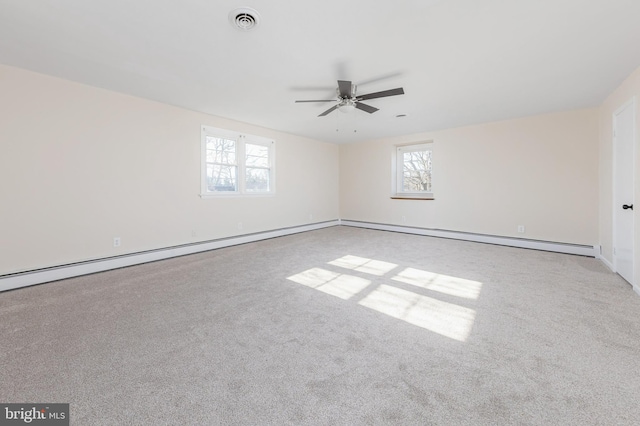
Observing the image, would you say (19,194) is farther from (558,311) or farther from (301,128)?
(558,311)

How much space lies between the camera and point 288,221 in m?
6.32

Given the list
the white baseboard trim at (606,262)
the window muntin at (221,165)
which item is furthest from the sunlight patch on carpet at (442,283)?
the window muntin at (221,165)

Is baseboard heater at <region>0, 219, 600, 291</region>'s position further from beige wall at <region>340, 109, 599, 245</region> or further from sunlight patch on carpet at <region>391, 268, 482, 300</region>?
sunlight patch on carpet at <region>391, 268, 482, 300</region>

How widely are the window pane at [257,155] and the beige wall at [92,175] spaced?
0.54 m

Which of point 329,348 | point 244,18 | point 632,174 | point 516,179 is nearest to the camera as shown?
point 329,348

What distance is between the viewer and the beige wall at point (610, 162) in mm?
2758

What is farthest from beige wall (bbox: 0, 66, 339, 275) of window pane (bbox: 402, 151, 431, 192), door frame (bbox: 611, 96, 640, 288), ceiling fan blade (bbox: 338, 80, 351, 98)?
door frame (bbox: 611, 96, 640, 288)

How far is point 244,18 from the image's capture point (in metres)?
2.04

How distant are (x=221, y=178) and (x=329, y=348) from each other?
4100 mm

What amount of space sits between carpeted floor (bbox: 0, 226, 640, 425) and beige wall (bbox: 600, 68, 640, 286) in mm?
753

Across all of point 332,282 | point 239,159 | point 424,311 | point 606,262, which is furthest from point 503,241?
point 239,159

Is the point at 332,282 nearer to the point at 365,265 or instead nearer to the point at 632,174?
the point at 365,265

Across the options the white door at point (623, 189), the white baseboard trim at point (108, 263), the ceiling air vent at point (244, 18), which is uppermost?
the ceiling air vent at point (244, 18)

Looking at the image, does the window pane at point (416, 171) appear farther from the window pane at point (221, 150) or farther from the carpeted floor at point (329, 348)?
the window pane at point (221, 150)
